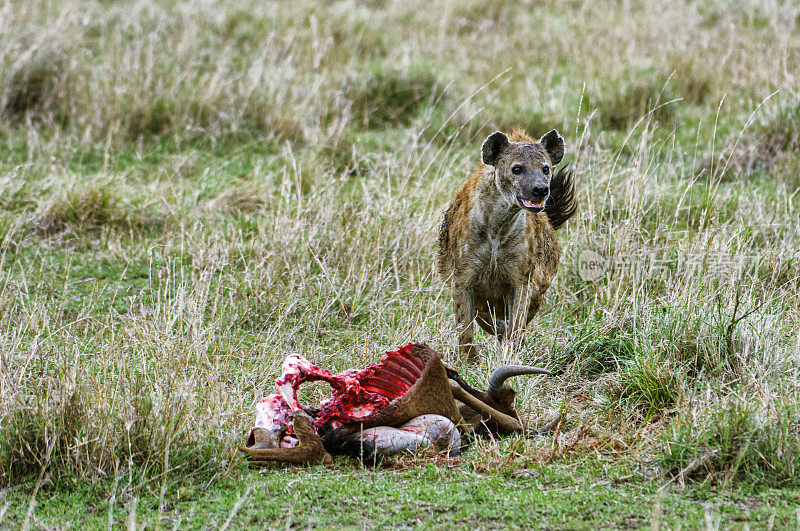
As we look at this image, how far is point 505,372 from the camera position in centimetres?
407

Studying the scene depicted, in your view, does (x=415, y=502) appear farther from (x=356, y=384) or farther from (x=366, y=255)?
(x=366, y=255)

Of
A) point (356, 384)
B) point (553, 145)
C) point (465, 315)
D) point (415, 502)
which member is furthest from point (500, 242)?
point (415, 502)

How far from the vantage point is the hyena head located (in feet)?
16.2

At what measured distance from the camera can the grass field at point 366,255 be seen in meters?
3.52

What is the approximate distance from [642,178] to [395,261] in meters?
1.83

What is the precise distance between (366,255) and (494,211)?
3.94ft

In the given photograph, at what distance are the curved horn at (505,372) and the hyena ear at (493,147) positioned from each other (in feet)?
5.01

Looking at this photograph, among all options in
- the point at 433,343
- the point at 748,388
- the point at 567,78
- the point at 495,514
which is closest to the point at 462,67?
the point at 567,78

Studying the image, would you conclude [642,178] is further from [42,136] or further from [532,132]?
[42,136]

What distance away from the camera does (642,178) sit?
254 inches

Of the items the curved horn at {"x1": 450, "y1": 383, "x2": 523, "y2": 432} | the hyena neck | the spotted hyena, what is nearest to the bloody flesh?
the curved horn at {"x1": 450, "y1": 383, "x2": 523, "y2": 432}

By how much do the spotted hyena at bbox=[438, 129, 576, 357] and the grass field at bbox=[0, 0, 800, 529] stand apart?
0.66 ft

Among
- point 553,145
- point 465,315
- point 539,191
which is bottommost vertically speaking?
point 465,315

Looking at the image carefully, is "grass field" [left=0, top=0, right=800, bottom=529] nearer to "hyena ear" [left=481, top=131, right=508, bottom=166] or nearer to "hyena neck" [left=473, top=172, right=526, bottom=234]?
"hyena neck" [left=473, top=172, right=526, bottom=234]
